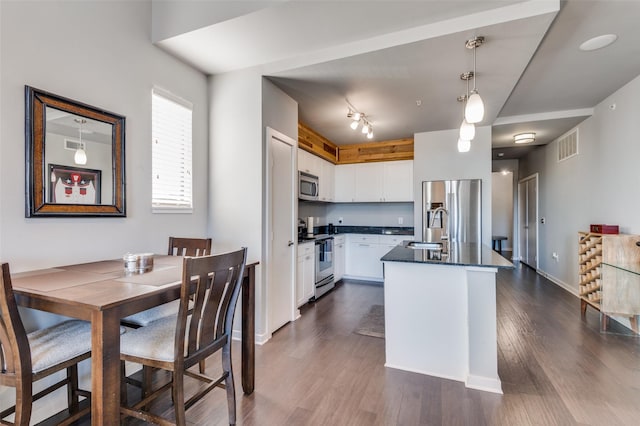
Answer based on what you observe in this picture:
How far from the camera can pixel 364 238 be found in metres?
5.14

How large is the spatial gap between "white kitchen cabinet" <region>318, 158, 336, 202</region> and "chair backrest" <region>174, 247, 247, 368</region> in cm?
343

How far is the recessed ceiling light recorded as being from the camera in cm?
238

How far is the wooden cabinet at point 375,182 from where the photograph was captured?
16.7 ft

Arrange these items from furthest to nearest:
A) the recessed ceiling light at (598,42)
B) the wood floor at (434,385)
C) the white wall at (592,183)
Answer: the white wall at (592,183) < the recessed ceiling light at (598,42) < the wood floor at (434,385)

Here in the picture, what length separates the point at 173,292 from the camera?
1.40 m

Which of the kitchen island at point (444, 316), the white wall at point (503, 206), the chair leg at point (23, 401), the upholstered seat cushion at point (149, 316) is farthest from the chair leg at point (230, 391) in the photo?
the white wall at point (503, 206)

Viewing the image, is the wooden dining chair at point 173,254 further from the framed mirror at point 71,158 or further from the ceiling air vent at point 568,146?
the ceiling air vent at point 568,146

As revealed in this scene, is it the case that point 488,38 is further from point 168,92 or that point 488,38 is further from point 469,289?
point 168,92

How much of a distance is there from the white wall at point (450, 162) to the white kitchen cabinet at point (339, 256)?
1.26m

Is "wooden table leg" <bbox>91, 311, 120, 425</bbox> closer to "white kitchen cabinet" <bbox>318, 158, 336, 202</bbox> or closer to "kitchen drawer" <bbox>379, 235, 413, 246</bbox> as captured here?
"white kitchen cabinet" <bbox>318, 158, 336, 202</bbox>

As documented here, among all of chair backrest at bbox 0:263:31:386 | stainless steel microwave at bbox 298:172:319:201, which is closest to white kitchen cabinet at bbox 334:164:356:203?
stainless steel microwave at bbox 298:172:319:201

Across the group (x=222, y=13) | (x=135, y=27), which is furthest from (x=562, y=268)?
(x=135, y=27)

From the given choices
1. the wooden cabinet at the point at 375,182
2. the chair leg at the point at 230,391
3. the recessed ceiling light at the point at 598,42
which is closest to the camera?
the chair leg at the point at 230,391

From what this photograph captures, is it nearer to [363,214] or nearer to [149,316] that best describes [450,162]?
[363,214]
